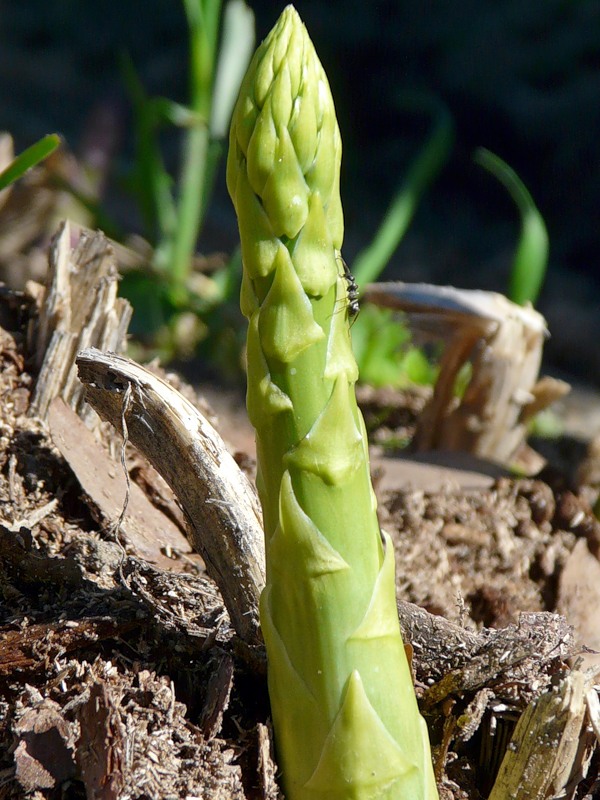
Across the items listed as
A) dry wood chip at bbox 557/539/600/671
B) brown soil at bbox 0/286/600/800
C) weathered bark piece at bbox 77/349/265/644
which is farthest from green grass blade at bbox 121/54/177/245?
weathered bark piece at bbox 77/349/265/644

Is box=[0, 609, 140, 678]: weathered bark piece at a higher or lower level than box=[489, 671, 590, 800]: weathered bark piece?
lower

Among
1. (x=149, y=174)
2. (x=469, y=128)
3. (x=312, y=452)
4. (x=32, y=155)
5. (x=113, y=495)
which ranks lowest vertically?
(x=113, y=495)

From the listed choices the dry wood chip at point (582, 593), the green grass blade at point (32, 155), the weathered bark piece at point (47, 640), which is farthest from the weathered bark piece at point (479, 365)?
the weathered bark piece at point (47, 640)

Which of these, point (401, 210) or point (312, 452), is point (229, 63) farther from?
point (312, 452)

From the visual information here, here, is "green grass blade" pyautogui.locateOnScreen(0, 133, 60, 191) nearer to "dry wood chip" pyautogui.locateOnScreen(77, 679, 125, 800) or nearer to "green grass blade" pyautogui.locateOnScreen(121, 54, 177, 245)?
"dry wood chip" pyautogui.locateOnScreen(77, 679, 125, 800)

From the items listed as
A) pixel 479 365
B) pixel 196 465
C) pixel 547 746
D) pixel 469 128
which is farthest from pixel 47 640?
pixel 469 128

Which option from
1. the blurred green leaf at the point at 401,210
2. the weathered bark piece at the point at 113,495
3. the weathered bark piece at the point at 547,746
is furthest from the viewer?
the blurred green leaf at the point at 401,210

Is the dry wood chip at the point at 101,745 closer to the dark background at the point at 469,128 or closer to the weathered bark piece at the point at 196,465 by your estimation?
the weathered bark piece at the point at 196,465
